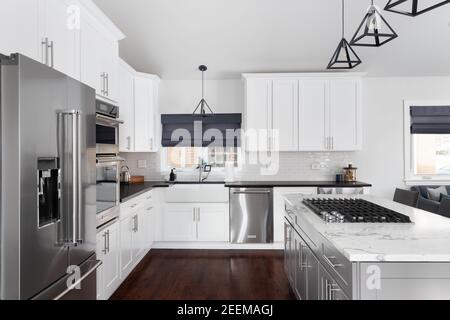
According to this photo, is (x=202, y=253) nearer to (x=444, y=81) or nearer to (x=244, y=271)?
(x=244, y=271)

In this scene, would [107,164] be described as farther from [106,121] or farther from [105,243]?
[105,243]

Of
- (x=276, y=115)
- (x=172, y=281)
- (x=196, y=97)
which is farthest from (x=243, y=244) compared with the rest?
(x=196, y=97)

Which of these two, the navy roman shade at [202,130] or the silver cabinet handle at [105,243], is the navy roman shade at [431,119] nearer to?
the navy roman shade at [202,130]

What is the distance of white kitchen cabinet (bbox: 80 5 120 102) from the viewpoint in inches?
89.0

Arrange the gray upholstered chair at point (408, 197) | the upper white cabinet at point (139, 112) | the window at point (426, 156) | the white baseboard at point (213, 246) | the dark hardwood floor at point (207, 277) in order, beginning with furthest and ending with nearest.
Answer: the window at point (426, 156), the white baseboard at point (213, 246), the upper white cabinet at point (139, 112), the gray upholstered chair at point (408, 197), the dark hardwood floor at point (207, 277)

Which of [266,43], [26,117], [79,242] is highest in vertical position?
[266,43]

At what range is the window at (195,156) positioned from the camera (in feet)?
16.0

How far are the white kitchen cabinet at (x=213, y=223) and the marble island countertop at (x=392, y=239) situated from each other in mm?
2246

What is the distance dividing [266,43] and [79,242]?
342 centimetres

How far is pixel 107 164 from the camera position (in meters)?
2.40

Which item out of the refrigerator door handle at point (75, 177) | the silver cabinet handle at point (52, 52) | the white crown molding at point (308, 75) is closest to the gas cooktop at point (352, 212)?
the refrigerator door handle at point (75, 177)

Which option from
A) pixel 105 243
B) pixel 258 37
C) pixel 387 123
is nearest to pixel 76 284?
pixel 105 243

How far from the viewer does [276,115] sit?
14.3ft

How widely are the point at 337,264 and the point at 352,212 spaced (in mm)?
682
